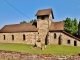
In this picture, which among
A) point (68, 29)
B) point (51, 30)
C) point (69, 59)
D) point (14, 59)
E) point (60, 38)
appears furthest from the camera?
point (68, 29)

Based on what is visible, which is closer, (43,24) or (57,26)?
(43,24)

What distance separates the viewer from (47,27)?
23.3m

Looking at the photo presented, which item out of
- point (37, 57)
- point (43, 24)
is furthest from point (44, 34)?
point (37, 57)

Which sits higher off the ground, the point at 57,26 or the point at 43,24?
the point at 43,24

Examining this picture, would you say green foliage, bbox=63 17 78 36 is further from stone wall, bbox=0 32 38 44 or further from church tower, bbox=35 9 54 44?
stone wall, bbox=0 32 38 44

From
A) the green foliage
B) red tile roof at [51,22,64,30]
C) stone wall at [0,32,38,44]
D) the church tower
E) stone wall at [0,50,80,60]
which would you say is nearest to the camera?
stone wall at [0,50,80,60]

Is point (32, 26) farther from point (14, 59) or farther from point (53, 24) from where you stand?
point (14, 59)

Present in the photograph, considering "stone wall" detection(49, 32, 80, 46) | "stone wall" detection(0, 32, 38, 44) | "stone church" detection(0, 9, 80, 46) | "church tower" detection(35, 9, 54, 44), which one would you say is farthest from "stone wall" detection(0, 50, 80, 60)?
"church tower" detection(35, 9, 54, 44)

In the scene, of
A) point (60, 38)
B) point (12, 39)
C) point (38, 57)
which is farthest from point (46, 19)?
point (38, 57)

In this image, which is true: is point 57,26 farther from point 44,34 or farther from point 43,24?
point 44,34

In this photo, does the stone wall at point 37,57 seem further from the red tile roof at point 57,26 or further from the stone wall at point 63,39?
the red tile roof at point 57,26

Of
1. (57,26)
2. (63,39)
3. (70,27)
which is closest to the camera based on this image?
(63,39)

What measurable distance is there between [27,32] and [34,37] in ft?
10.5

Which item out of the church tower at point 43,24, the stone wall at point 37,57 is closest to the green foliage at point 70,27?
the church tower at point 43,24
